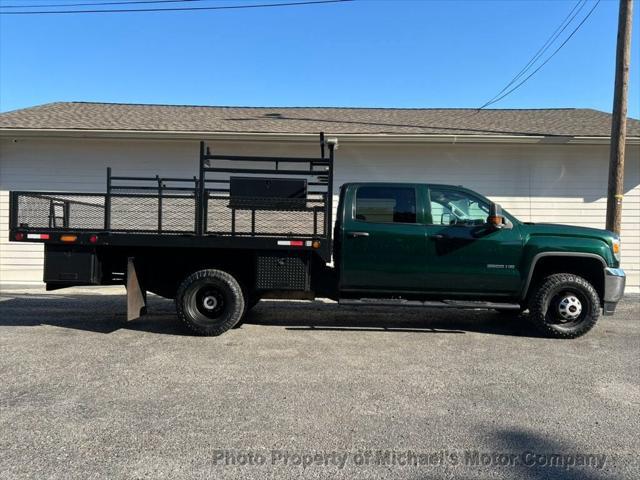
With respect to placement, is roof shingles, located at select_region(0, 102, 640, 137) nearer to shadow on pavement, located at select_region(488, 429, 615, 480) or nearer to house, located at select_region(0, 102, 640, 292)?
house, located at select_region(0, 102, 640, 292)

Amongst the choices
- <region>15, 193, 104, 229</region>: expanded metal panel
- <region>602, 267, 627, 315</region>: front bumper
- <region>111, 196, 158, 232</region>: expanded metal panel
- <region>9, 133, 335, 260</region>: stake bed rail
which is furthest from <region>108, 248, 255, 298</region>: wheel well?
<region>602, 267, 627, 315</region>: front bumper

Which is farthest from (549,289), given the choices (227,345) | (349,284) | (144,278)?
(144,278)

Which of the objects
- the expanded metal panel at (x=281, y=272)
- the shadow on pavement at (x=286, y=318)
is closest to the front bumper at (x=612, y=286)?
the shadow on pavement at (x=286, y=318)

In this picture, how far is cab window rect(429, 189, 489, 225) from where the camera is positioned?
249 inches

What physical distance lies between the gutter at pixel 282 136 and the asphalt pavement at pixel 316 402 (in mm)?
4956

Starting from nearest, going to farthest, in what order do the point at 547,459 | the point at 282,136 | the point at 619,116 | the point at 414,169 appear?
the point at 547,459
the point at 619,116
the point at 282,136
the point at 414,169

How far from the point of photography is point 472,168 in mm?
11062

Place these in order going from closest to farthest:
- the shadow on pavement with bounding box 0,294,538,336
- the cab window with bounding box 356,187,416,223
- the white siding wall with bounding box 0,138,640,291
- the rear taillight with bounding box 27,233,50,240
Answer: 1. the rear taillight with bounding box 27,233,50,240
2. the cab window with bounding box 356,187,416,223
3. the shadow on pavement with bounding box 0,294,538,336
4. the white siding wall with bounding box 0,138,640,291

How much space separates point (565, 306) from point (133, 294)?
561cm

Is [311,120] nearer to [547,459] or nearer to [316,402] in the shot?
[316,402]

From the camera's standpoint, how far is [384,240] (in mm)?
6262

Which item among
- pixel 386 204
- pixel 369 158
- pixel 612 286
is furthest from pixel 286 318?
pixel 369 158

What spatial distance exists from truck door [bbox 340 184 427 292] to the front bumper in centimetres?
235

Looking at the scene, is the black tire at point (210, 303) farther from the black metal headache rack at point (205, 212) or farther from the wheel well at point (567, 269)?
the wheel well at point (567, 269)
